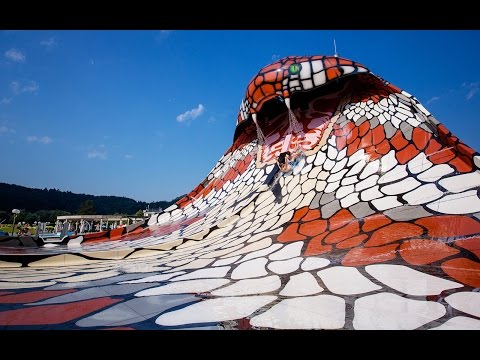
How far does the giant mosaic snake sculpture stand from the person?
0.81 ft

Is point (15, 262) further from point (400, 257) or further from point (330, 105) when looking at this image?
point (330, 105)

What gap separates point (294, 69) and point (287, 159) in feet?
5.71

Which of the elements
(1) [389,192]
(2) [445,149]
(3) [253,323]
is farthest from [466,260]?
(2) [445,149]

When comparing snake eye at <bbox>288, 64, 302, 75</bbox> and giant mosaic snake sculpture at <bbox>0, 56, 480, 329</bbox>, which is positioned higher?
snake eye at <bbox>288, 64, 302, 75</bbox>

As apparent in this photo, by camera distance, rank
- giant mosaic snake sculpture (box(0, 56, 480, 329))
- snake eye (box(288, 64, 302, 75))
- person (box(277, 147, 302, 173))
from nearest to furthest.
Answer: giant mosaic snake sculpture (box(0, 56, 480, 329)), person (box(277, 147, 302, 173)), snake eye (box(288, 64, 302, 75))

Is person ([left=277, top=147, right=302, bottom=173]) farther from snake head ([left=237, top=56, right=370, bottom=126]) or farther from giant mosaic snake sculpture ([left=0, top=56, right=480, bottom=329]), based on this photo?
snake head ([left=237, top=56, right=370, bottom=126])

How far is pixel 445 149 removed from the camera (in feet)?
10.5

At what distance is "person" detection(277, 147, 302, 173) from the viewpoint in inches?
196

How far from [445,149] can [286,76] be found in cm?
309

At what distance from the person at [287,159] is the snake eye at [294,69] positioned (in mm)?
1439

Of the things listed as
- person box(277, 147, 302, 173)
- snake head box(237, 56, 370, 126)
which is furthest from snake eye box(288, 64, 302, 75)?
person box(277, 147, 302, 173)

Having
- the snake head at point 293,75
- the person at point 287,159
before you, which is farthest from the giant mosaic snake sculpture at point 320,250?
the person at point 287,159

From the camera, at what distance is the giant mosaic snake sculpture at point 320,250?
1.47 meters

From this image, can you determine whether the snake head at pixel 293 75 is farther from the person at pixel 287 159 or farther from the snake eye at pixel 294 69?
the person at pixel 287 159
